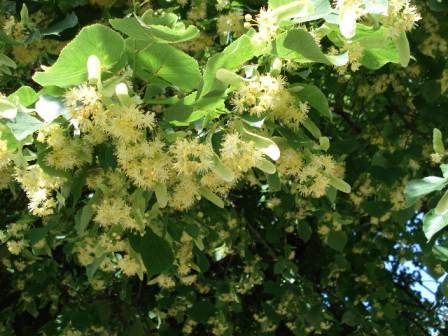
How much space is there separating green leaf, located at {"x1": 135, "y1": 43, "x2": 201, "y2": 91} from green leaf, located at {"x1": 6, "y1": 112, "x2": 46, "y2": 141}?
0.18 m

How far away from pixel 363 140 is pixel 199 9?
944 millimetres

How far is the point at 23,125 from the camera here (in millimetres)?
972

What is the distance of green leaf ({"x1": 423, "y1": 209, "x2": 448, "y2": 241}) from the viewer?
1.21 metres

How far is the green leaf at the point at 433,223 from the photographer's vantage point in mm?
1215

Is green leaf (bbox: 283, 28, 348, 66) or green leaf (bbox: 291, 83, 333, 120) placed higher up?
green leaf (bbox: 283, 28, 348, 66)

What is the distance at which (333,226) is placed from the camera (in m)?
2.49

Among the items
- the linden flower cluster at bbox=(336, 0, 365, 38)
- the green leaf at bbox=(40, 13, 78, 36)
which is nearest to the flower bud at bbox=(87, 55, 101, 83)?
the linden flower cluster at bbox=(336, 0, 365, 38)

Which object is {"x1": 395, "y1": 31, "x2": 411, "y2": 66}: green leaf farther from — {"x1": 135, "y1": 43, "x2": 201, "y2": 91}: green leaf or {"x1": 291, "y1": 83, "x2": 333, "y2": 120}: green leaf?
{"x1": 135, "y1": 43, "x2": 201, "y2": 91}: green leaf

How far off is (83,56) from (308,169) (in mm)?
460

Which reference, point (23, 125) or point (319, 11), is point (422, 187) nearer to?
point (319, 11)

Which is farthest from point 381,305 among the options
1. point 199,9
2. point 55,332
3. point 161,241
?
point 161,241

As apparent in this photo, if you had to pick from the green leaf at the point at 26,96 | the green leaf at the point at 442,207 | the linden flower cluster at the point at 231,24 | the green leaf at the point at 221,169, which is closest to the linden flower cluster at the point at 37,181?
the green leaf at the point at 26,96

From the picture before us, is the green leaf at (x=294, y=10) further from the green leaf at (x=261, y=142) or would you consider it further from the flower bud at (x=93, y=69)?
the flower bud at (x=93, y=69)

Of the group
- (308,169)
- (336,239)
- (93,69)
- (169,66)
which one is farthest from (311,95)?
(336,239)
